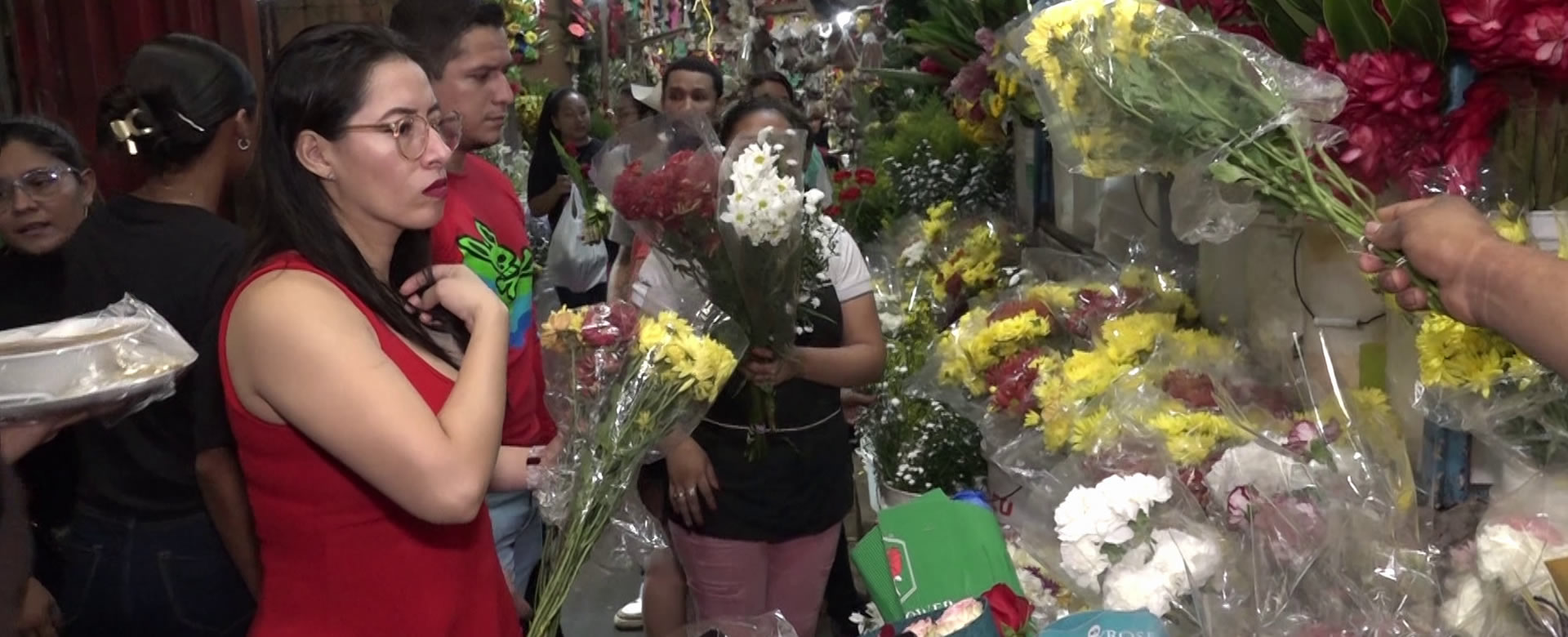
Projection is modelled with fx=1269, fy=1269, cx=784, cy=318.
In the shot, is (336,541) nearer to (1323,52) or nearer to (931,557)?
(931,557)

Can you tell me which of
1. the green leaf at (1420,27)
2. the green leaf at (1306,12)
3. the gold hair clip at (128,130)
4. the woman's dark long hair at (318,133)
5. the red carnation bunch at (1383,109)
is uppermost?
the green leaf at (1420,27)

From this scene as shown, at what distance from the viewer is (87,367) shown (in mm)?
1188

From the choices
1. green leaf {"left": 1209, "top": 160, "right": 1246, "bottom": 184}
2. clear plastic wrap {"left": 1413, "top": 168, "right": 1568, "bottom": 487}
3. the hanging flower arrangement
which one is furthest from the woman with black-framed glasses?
the hanging flower arrangement

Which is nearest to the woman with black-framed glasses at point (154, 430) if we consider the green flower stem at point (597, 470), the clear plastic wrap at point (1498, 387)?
the green flower stem at point (597, 470)

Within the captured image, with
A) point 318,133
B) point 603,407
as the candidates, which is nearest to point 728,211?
point 603,407

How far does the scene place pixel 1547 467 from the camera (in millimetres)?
1234

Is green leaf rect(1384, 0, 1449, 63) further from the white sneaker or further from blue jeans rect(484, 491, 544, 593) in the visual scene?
the white sneaker

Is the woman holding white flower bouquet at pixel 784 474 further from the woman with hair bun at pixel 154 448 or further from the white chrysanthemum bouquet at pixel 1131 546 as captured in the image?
the white chrysanthemum bouquet at pixel 1131 546

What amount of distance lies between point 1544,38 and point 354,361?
121 cm

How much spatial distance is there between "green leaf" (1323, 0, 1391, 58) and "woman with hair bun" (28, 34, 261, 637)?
5.07 ft

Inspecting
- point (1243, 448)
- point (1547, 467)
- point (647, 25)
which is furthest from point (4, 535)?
point (647, 25)

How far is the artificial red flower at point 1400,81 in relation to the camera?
132 cm

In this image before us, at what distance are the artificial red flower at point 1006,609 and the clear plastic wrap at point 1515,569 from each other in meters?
0.43

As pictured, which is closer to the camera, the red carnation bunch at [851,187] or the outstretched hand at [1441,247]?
the outstretched hand at [1441,247]
